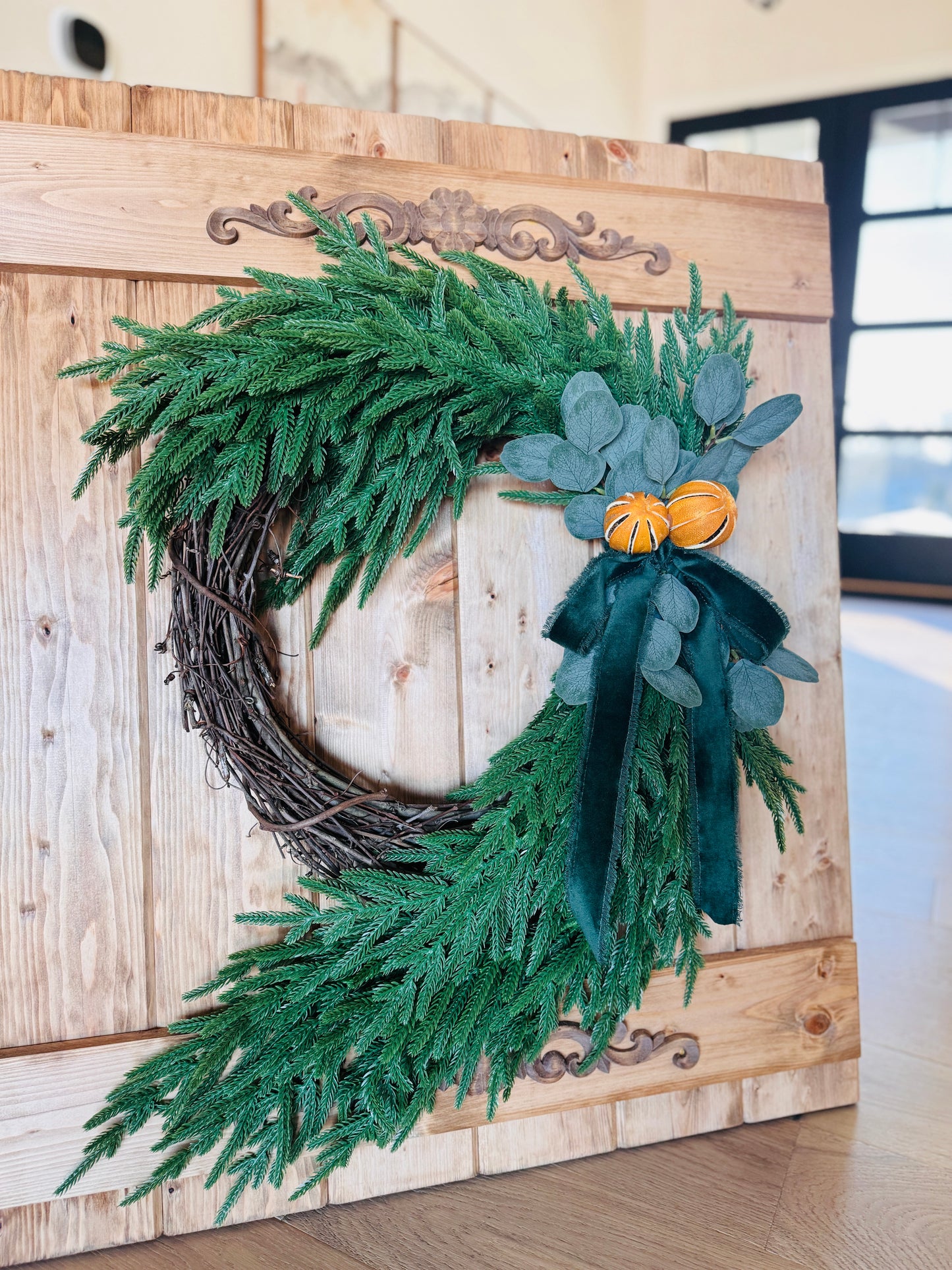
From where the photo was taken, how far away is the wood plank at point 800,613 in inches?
39.3

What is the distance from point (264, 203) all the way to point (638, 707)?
22.7 inches

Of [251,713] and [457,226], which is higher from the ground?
[457,226]

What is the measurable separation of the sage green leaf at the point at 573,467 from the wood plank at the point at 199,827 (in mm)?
269

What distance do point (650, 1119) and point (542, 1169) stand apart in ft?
0.42

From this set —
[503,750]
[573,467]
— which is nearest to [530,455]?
[573,467]

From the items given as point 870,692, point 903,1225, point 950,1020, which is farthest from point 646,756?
point 870,692

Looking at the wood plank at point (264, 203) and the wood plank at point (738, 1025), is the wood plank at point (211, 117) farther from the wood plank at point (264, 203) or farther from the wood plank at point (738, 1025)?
the wood plank at point (738, 1025)

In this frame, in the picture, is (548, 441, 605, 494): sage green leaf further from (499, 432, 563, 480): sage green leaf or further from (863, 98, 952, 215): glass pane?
(863, 98, 952, 215): glass pane

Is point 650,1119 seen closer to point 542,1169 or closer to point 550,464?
point 542,1169

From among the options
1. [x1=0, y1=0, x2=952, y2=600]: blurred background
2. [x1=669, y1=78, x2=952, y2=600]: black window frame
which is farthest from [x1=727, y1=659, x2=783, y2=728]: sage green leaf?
[x1=669, y1=78, x2=952, y2=600]: black window frame

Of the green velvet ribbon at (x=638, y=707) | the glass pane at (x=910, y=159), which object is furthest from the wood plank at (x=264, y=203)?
the glass pane at (x=910, y=159)

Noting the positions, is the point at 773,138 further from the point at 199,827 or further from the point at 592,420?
the point at 199,827

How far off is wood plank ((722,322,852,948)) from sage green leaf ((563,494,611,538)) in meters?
0.21

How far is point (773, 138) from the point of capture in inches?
174
